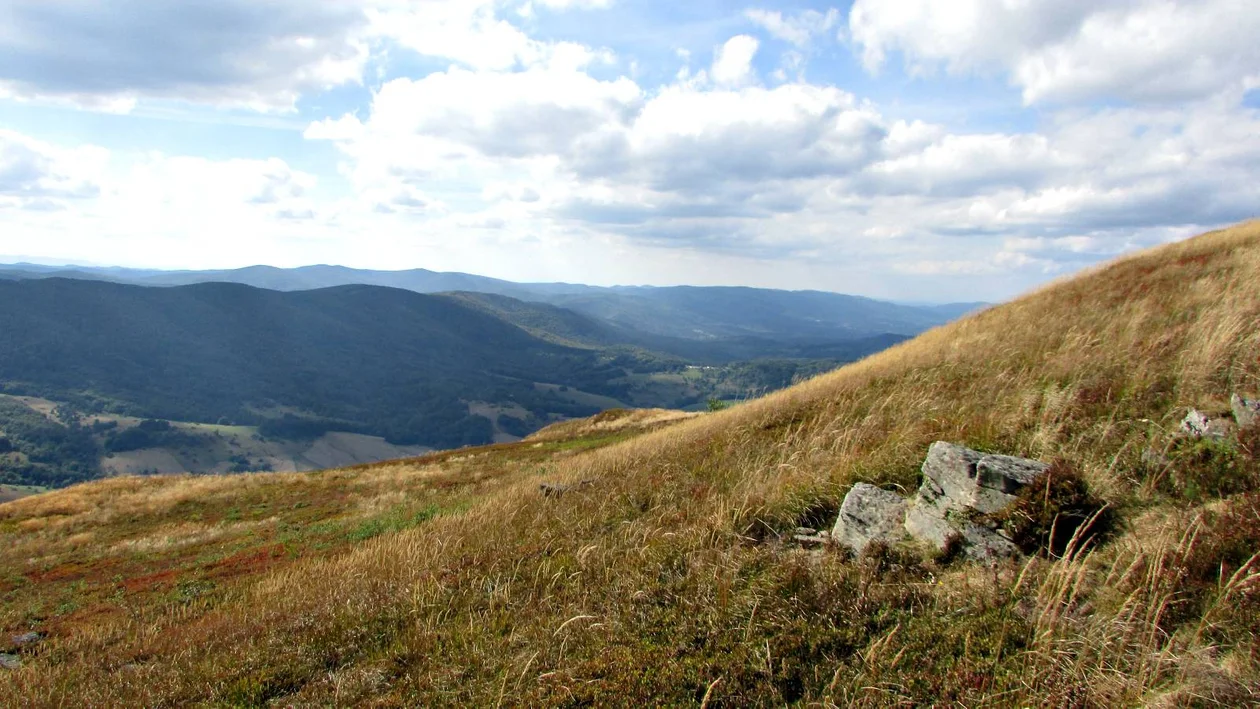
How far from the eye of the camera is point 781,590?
511 centimetres

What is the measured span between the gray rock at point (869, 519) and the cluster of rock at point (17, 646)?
33.9 feet

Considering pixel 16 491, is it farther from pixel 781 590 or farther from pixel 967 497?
pixel 967 497

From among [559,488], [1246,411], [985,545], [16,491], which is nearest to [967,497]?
[985,545]

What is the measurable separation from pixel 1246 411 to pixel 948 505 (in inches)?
136

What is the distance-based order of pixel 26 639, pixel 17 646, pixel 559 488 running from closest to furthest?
pixel 17 646 → pixel 26 639 → pixel 559 488

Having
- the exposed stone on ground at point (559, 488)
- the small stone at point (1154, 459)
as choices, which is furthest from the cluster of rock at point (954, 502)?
the exposed stone on ground at point (559, 488)

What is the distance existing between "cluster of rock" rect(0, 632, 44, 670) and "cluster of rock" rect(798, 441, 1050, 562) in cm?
1038

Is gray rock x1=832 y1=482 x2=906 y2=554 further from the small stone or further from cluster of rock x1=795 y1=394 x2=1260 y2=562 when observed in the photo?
the small stone

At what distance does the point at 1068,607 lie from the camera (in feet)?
13.2

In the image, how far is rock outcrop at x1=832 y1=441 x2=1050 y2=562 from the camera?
17.4ft

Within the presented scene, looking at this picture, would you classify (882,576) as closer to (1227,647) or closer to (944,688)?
(944,688)

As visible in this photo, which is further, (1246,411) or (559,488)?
(559,488)

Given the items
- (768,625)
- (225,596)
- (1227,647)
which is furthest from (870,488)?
(225,596)

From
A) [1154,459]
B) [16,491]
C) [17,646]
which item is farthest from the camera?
[16,491]
